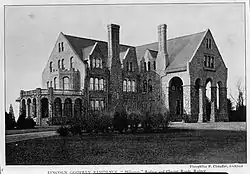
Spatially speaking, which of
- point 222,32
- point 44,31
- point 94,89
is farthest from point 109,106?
point 222,32

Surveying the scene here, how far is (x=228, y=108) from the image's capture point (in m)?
3.27

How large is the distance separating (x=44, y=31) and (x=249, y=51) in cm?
121

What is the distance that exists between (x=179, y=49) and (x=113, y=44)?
394 mm

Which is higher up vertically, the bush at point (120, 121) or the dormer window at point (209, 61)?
the dormer window at point (209, 61)

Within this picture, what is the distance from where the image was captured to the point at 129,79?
3338 millimetres

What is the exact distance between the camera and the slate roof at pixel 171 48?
3279mm

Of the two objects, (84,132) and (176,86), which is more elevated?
(176,86)

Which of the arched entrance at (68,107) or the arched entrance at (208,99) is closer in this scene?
the arched entrance at (68,107)

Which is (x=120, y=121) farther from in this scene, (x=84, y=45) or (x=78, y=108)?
(x=84, y=45)

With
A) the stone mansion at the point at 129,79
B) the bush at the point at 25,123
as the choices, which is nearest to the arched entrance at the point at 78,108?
the stone mansion at the point at 129,79

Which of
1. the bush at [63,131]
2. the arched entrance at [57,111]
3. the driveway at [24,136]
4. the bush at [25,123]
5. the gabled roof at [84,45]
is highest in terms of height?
the gabled roof at [84,45]

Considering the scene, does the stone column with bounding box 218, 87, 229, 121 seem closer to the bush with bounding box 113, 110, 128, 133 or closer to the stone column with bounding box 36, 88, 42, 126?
the bush with bounding box 113, 110, 128, 133

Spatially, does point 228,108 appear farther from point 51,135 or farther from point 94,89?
point 51,135

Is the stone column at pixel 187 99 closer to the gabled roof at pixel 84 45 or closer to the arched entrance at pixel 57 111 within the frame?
the gabled roof at pixel 84 45
